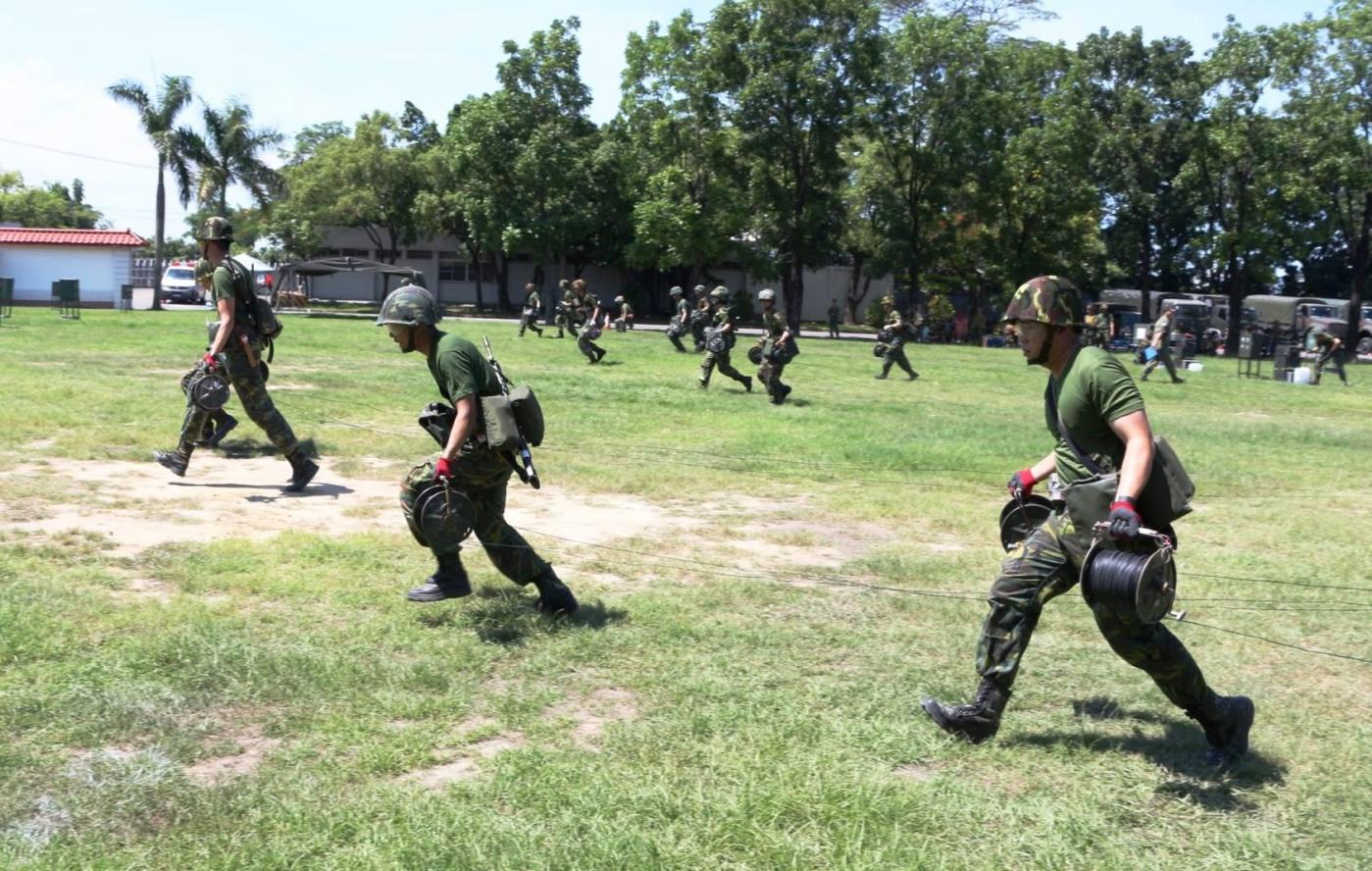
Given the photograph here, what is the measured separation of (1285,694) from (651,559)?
3.67 meters

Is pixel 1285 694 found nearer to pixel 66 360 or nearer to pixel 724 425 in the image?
pixel 724 425

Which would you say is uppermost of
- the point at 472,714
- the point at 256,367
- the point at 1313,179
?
the point at 1313,179

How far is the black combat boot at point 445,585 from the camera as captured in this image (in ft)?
20.5

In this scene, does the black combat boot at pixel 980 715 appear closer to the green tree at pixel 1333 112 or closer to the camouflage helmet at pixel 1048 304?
the camouflage helmet at pixel 1048 304

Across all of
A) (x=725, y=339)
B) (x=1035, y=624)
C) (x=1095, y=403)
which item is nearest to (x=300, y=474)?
(x=1035, y=624)

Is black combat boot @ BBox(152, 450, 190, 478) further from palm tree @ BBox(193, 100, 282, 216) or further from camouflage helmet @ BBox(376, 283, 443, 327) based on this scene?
palm tree @ BBox(193, 100, 282, 216)

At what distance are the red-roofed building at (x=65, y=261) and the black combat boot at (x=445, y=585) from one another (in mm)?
42768

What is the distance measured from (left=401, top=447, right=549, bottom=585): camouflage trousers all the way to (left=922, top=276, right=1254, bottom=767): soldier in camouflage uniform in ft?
7.21

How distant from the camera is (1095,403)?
4559 mm

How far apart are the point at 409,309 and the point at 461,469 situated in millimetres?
819

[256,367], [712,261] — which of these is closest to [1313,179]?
[712,261]

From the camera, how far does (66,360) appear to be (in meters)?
19.0

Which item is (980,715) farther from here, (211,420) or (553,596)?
(211,420)

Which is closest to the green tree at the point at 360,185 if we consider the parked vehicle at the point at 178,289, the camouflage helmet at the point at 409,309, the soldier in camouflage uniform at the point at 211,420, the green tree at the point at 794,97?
the parked vehicle at the point at 178,289
